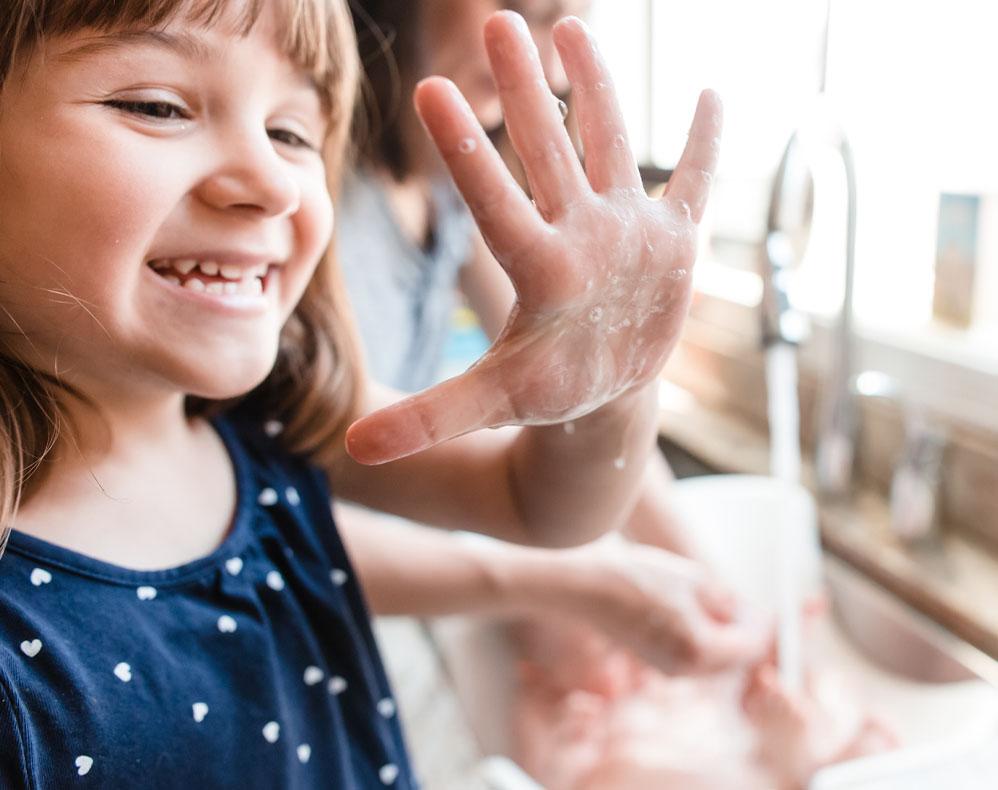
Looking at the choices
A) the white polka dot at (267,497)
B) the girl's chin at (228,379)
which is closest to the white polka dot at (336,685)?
the white polka dot at (267,497)

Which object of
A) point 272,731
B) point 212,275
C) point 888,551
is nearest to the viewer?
point 212,275

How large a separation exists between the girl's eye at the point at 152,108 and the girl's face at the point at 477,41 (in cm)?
10

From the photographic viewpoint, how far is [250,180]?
340 mm

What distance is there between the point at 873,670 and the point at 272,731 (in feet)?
1.73

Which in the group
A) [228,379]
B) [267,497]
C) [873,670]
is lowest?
[873,670]

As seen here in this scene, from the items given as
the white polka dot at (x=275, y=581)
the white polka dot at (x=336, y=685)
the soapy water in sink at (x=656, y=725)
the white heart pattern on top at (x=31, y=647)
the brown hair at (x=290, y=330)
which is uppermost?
the brown hair at (x=290, y=330)

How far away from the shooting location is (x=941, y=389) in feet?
2.98

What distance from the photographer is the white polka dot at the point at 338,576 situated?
1.80 ft

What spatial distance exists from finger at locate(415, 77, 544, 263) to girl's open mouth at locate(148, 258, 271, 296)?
132 mm

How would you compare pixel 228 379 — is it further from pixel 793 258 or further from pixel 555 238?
pixel 793 258

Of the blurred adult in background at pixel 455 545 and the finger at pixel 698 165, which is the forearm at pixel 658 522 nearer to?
the blurred adult in background at pixel 455 545

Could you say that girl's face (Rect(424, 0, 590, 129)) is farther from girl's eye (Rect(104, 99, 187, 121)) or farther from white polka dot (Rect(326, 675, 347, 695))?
white polka dot (Rect(326, 675, 347, 695))

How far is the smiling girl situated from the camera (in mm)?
277

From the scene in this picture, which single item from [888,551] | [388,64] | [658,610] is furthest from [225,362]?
[888,551]
